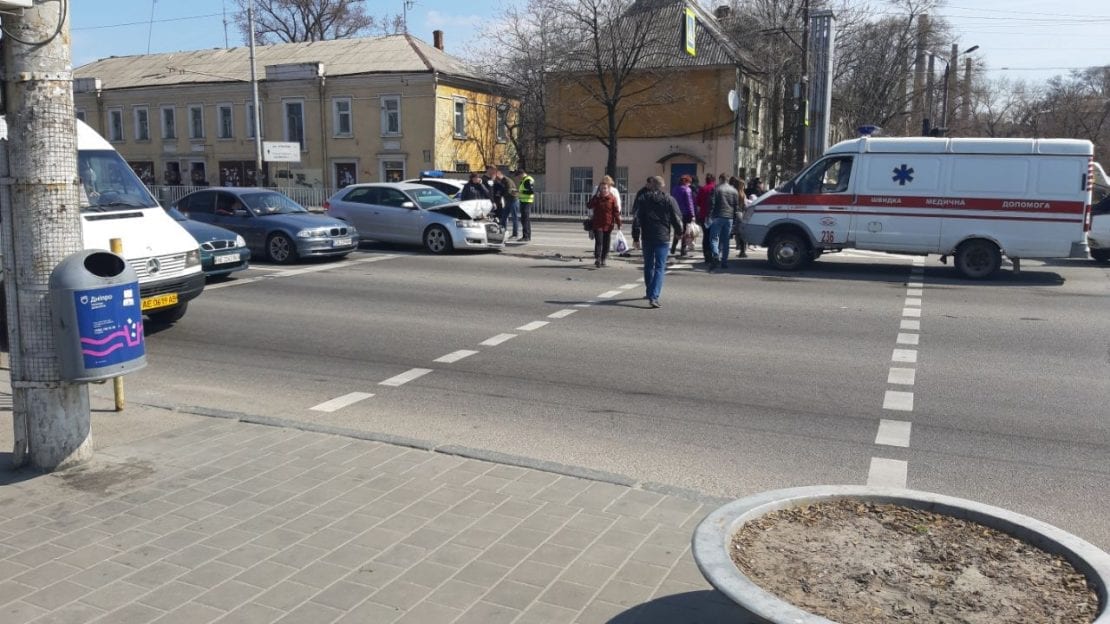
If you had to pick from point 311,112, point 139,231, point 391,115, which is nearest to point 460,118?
point 391,115

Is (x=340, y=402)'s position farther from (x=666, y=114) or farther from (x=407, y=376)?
(x=666, y=114)

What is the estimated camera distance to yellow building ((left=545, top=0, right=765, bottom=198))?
38750 mm

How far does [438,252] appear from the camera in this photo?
19719 mm

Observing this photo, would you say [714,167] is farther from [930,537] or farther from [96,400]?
[930,537]

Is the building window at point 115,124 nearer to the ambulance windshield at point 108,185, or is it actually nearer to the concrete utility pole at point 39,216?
the ambulance windshield at point 108,185

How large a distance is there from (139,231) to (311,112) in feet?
124

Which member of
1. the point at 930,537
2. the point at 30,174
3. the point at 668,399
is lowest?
the point at 668,399

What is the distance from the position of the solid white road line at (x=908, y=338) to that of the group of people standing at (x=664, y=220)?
332cm

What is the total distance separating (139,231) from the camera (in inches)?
421

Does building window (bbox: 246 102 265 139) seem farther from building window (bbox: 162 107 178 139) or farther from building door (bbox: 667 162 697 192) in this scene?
building door (bbox: 667 162 697 192)

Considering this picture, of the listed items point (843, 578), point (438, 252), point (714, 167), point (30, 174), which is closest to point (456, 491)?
point (843, 578)

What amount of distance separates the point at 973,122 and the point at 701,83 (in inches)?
1197

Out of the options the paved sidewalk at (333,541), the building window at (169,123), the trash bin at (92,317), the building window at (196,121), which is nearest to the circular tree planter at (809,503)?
the paved sidewalk at (333,541)

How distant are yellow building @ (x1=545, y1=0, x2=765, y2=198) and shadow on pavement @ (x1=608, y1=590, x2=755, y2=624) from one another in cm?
3529
